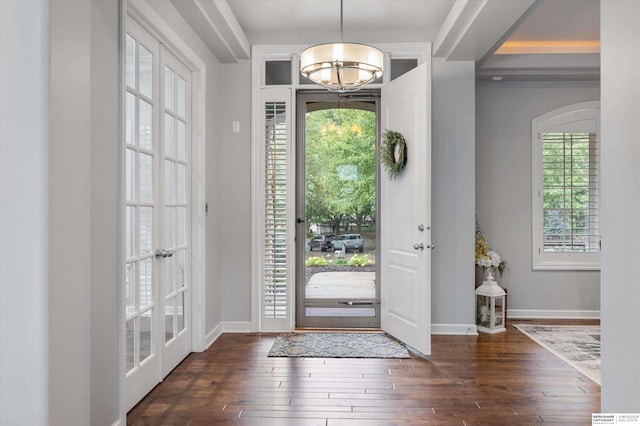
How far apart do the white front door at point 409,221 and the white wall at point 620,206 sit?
1.76 m

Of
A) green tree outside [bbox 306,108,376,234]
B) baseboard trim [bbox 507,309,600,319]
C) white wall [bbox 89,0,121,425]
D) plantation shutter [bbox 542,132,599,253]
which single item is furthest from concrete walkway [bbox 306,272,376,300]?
white wall [bbox 89,0,121,425]

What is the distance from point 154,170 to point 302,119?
1.96 meters

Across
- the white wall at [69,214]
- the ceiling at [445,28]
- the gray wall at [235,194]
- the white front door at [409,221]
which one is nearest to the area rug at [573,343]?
the white front door at [409,221]

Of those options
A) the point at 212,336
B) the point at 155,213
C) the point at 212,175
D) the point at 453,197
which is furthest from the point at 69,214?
the point at 453,197

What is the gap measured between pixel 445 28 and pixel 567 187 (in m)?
2.41

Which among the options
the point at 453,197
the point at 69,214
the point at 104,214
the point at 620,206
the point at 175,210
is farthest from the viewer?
the point at 453,197

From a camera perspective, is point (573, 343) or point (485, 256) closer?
point (573, 343)

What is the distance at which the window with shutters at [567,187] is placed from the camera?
511 cm

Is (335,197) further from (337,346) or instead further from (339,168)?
(337,346)

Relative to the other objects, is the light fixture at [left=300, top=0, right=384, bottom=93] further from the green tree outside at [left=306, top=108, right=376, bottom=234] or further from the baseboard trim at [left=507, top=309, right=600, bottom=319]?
the baseboard trim at [left=507, top=309, right=600, bottom=319]

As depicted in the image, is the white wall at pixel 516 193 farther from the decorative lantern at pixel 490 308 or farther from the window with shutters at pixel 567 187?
the decorative lantern at pixel 490 308

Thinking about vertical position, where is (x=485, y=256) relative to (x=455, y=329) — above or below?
above

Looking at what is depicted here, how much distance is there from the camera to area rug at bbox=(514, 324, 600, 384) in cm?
356

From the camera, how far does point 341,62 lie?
301cm
